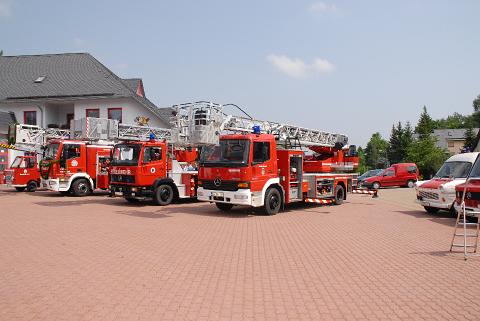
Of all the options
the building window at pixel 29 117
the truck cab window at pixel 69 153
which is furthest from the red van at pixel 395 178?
the building window at pixel 29 117

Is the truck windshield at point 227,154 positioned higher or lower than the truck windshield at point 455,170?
higher

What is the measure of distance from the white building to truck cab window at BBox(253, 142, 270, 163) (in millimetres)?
22085

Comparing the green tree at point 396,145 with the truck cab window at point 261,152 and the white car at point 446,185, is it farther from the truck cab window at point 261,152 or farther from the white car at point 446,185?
the truck cab window at point 261,152

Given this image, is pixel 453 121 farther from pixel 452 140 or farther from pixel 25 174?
pixel 25 174

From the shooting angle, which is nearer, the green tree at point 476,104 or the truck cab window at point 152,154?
the truck cab window at point 152,154

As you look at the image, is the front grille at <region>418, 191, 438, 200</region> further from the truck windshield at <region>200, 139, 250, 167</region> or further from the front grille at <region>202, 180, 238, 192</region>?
the front grille at <region>202, 180, 238, 192</region>

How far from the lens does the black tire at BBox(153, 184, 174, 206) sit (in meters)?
16.1

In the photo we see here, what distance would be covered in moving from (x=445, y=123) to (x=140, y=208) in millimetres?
128497

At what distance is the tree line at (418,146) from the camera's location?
4703 cm

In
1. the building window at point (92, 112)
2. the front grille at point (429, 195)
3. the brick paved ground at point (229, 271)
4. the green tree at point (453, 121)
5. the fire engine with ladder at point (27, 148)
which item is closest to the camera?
the brick paved ground at point (229, 271)

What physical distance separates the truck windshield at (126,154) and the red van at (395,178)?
18.2m

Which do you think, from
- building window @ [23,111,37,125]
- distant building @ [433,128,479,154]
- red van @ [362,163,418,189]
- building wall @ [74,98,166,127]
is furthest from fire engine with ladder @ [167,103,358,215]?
distant building @ [433,128,479,154]

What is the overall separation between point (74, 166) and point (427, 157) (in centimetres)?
3860

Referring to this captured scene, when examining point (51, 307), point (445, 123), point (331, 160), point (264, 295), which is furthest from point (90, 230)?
point (445, 123)
